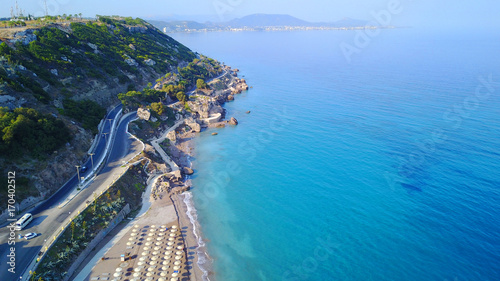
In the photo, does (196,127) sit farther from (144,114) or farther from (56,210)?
(56,210)

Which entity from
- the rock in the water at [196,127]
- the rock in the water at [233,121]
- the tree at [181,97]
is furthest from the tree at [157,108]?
the rock in the water at [233,121]

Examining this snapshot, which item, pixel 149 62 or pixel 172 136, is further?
pixel 149 62

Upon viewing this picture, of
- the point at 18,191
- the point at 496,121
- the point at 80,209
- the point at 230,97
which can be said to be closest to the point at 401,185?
the point at 496,121

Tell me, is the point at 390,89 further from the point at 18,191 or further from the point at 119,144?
the point at 18,191

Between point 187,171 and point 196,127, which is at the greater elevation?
point 196,127

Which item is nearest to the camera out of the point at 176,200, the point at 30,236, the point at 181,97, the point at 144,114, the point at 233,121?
the point at 30,236

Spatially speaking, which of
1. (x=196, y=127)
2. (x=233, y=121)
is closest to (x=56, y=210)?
(x=196, y=127)
